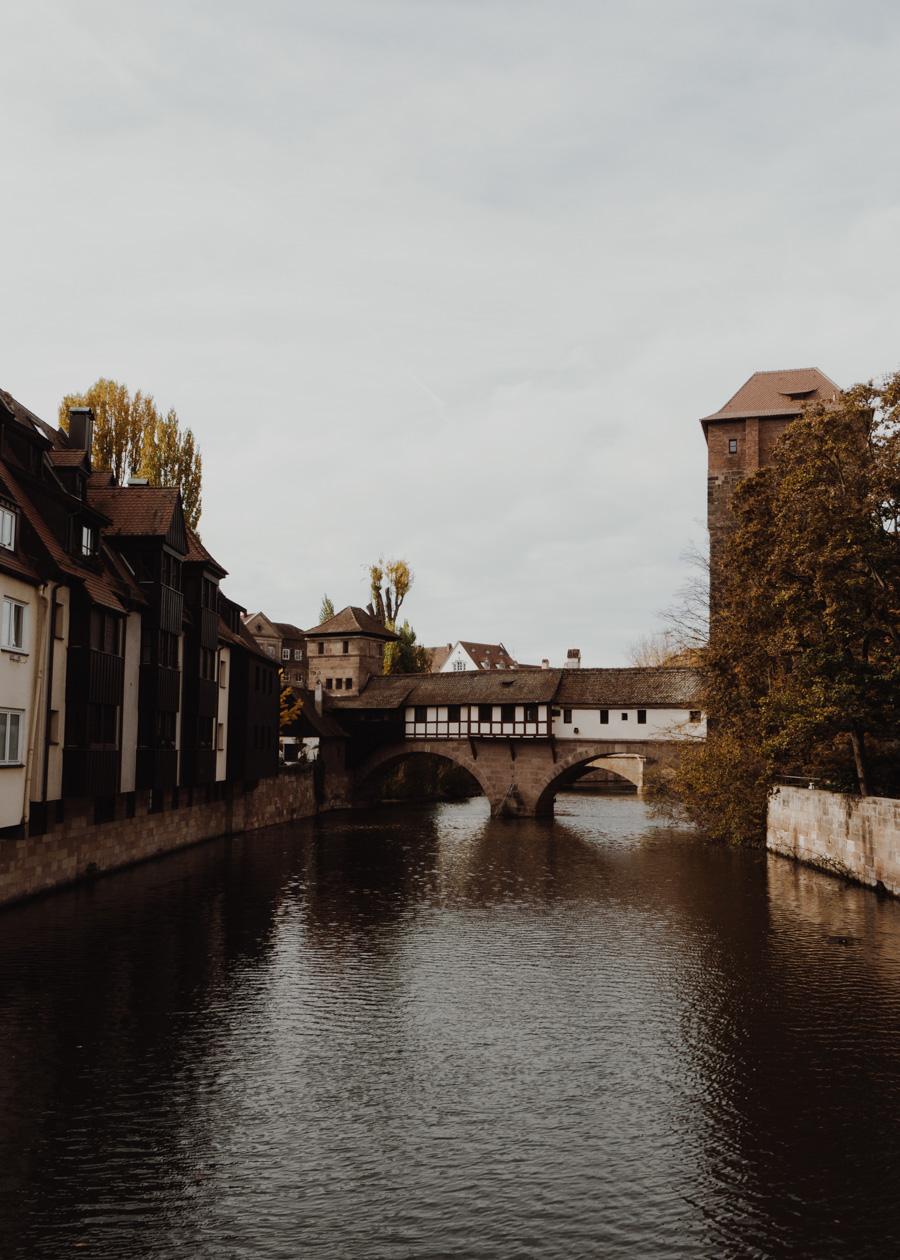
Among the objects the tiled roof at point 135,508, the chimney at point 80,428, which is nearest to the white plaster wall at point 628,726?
the tiled roof at point 135,508

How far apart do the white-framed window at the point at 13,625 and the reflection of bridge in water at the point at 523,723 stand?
31336mm

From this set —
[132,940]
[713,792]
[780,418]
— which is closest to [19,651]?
[132,940]

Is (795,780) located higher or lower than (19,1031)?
higher

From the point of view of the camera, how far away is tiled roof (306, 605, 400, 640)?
201ft

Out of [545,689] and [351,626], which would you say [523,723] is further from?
[351,626]

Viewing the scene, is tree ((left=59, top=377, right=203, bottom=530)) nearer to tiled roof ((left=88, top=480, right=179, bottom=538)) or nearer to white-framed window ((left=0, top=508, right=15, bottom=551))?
tiled roof ((left=88, top=480, right=179, bottom=538))

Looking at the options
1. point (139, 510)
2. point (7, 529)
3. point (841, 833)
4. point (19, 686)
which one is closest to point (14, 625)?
point (19, 686)

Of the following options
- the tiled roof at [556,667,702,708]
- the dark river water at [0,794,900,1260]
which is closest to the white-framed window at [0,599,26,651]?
the dark river water at [0,794,900,1260]

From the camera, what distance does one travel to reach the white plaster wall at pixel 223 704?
124ft

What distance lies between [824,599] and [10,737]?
2039cm

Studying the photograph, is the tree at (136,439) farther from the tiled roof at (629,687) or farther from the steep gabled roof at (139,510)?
the tiled roof at (629,687)

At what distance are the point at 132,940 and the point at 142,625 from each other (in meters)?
11.5

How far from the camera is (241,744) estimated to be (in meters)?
39.6

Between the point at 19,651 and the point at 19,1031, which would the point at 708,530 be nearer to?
the point at 19,651
